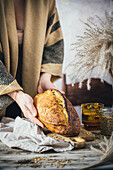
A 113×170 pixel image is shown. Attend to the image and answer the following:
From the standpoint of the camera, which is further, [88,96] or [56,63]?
[88,96]

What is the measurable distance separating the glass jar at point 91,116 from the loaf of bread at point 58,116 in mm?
174

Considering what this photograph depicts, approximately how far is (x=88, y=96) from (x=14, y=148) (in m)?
2.13

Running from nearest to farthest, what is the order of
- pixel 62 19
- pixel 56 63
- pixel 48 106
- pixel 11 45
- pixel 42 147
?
pixel 42 147 → pixel 48 106 → pixel 11 45 → pixel 56 63 → pixel 62 19

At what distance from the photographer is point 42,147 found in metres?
0.63

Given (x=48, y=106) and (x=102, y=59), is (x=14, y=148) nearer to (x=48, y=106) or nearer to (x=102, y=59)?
(x=48, y=106)

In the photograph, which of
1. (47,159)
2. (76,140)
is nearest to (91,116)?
(76,140)

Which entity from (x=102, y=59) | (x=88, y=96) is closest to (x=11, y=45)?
(x=102, y=59)

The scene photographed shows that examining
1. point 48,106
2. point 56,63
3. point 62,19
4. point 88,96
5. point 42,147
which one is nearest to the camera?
point 42,147

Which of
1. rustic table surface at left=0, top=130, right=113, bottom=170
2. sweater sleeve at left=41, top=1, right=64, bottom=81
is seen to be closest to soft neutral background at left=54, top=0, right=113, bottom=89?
sweater sleeve at left=41, top=1, right=64, bottom=81

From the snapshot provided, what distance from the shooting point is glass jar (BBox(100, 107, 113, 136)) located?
802 millimetres

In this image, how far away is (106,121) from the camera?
0.81 meters

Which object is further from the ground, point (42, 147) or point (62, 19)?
point (62, 19)

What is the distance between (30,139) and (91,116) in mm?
334

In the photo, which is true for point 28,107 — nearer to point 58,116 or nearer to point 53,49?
point 58,116
